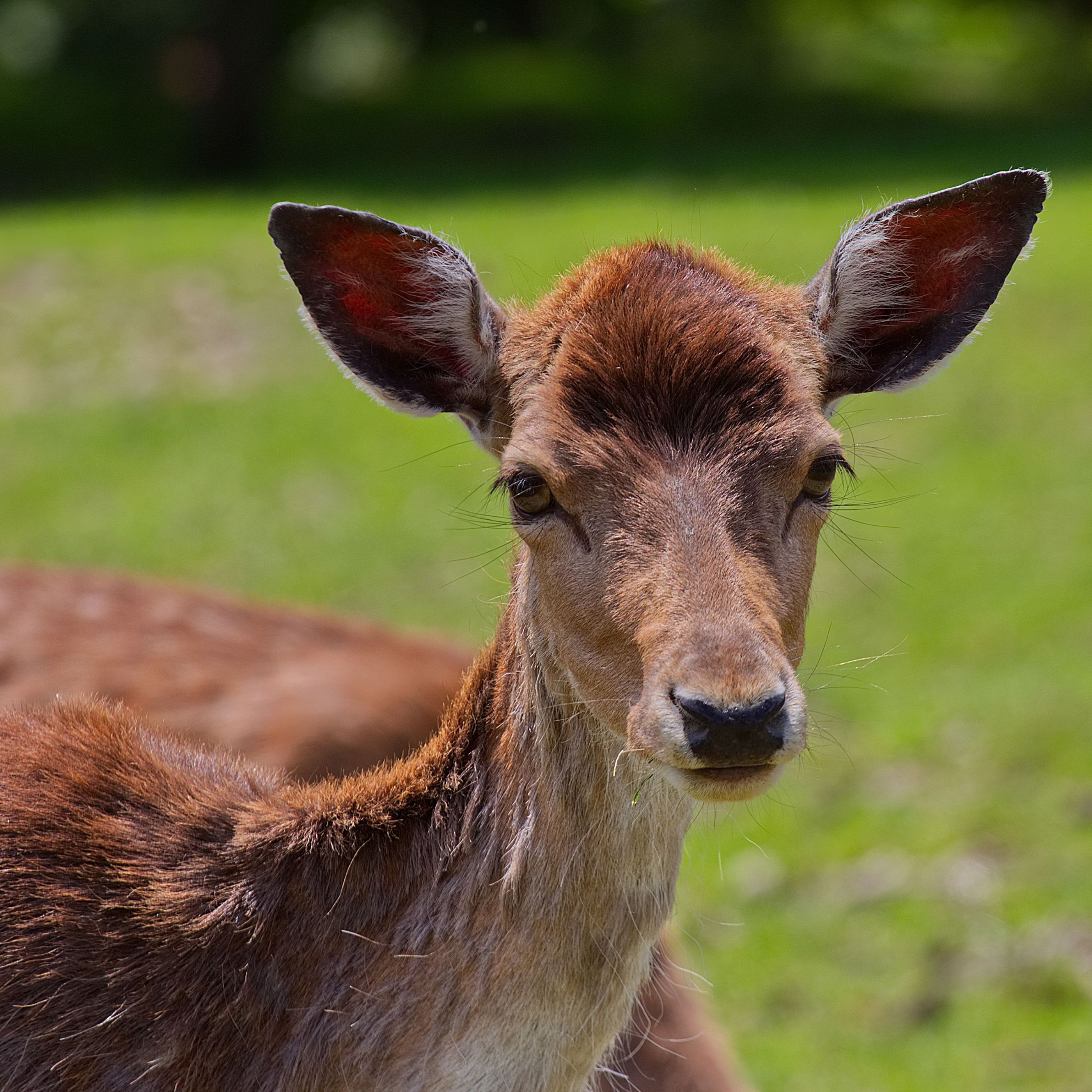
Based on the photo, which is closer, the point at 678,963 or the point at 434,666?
the point at 678,963

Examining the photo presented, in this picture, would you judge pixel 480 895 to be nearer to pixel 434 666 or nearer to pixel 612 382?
pixel 612 382

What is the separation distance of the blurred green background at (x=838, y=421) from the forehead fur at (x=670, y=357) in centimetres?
56

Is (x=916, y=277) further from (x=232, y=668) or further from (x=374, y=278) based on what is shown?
(x=232, y=668)

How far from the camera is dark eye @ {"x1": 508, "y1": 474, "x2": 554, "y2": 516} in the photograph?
139 inches

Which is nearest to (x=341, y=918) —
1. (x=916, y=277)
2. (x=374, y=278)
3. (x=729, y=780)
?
(x=729, y=780)

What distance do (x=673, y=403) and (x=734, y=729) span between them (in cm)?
81

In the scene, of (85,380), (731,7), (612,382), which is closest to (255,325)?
(85,380)

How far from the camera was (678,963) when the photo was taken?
4.99 metres

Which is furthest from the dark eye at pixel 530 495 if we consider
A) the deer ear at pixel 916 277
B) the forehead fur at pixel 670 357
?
the deer ear at pixel 916 277

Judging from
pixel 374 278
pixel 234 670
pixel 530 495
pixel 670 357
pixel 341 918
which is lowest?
pixel 234 670

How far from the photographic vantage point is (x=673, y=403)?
348 cm

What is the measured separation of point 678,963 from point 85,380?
8.99 metres

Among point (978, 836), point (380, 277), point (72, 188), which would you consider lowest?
point (72, 188)

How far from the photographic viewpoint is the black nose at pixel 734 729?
300cm
